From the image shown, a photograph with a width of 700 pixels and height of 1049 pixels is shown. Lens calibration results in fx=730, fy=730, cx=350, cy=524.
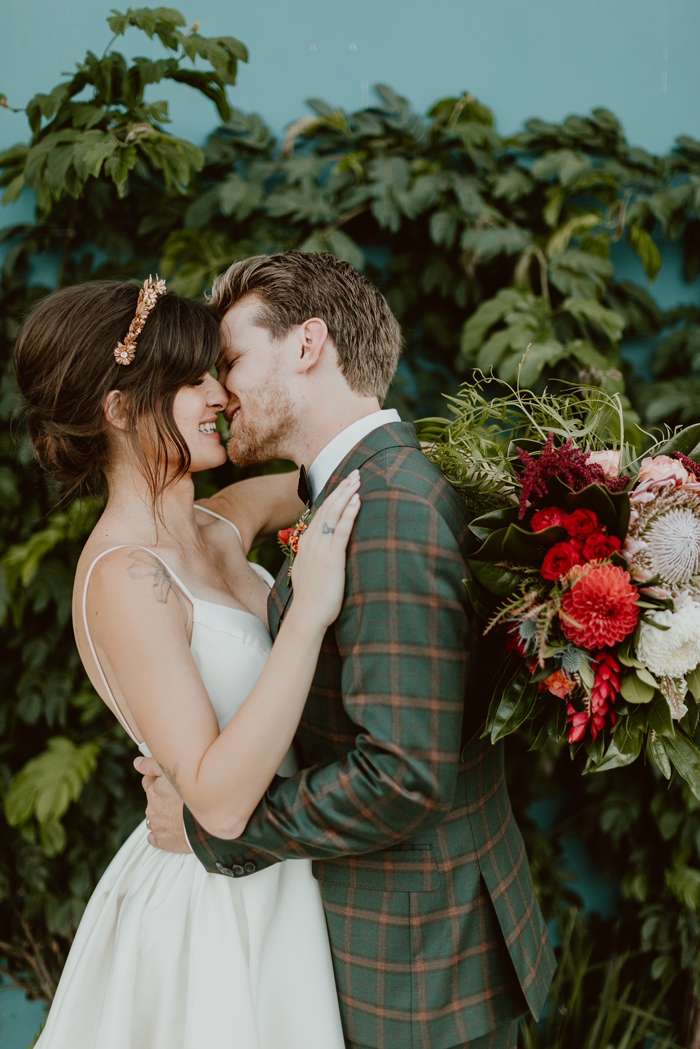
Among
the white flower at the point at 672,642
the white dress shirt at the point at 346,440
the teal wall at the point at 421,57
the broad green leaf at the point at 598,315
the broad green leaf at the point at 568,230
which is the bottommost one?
the white flower at the point at 672,642

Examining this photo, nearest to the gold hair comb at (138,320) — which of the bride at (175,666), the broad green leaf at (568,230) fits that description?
the bride at (175,666)

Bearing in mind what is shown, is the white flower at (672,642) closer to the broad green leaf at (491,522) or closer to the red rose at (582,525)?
the red rose at (582,525)

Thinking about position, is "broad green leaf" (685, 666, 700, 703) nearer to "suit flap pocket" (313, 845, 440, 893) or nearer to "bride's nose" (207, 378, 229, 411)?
"suit flap pocket" (313, 845, 440, 893)

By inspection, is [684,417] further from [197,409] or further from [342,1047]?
[342,1047]

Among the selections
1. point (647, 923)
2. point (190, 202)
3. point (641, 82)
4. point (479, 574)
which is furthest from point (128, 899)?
point (641, 82)

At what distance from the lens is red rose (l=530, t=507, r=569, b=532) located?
3.40ft

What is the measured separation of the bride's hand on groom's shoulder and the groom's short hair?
1.15 feet

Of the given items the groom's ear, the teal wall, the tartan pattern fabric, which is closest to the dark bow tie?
the groom's ear

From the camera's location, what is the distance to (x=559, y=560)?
1.03 metres

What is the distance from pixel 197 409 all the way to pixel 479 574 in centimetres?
75

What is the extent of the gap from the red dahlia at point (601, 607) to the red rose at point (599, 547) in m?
0.03

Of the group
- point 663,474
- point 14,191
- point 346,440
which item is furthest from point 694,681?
point 14,191

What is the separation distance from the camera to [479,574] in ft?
3.59

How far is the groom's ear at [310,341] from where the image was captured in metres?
1.43
